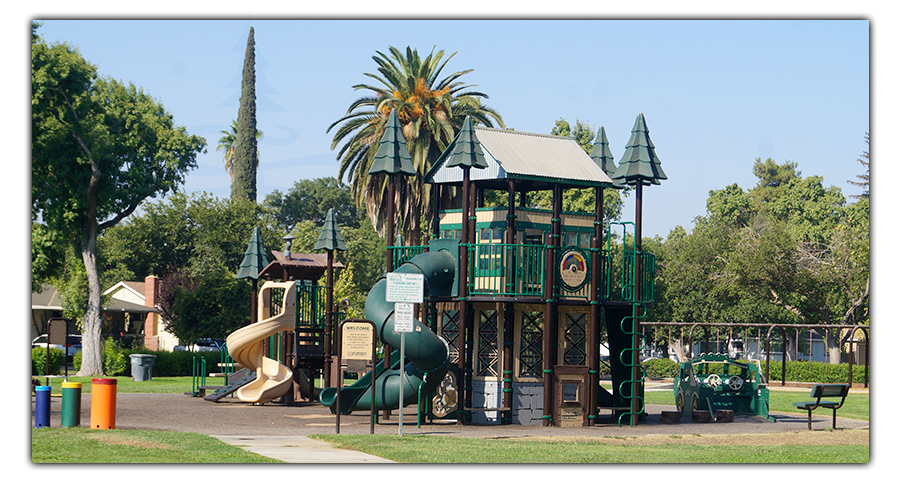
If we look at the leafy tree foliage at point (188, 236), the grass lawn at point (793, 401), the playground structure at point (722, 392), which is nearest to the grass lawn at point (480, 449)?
the playground structure at point (722, 392)

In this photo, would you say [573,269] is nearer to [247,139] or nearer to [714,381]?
[714,381]

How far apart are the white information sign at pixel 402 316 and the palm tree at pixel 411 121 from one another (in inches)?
955

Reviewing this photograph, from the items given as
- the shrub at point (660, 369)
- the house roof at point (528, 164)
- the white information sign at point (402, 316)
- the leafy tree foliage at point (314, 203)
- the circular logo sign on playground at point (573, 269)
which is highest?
the leafy tree foliage at point (314, 203)

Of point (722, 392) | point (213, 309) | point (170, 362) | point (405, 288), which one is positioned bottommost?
point (170, 362)

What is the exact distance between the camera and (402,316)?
17328 mm

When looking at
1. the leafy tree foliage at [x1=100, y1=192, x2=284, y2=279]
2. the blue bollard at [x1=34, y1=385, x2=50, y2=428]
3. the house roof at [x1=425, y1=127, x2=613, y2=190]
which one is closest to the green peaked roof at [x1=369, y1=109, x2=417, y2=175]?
the house roof at [x1=425, y1=127, x2=613, y2=190]

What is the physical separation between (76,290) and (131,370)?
4.38 metres

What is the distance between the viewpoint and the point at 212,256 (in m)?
67.7

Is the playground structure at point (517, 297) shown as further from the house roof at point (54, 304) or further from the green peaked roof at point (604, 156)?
the house roof at point (54, 304)

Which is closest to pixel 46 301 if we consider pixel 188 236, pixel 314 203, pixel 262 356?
pixel 188 236

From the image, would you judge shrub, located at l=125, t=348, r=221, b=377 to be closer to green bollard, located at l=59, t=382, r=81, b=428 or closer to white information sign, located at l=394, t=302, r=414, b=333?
green bollard, located at l=59, t=382, r=81, b=428

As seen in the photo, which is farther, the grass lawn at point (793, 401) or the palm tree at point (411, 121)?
the palm tree at point (411, 121)

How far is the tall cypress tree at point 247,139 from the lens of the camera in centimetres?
6084

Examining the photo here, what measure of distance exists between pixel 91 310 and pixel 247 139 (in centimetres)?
2577
